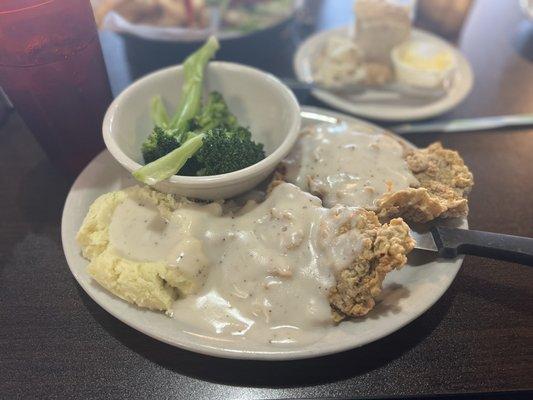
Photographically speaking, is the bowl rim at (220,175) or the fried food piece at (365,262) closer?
the fried food piece at (365,262)

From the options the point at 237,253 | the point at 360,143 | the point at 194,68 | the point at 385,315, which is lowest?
the point at 385,315

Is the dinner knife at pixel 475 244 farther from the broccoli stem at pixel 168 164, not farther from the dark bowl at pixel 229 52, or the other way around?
the dark bowl at pixel 229 52

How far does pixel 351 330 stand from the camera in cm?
128

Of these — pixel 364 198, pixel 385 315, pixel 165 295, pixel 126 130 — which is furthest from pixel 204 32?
pixel 385 315

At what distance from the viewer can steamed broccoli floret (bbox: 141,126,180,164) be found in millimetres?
1510

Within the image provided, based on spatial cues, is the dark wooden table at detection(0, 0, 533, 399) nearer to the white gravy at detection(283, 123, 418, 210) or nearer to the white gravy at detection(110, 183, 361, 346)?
the white gravy at detection(110, 183, 361, 346)

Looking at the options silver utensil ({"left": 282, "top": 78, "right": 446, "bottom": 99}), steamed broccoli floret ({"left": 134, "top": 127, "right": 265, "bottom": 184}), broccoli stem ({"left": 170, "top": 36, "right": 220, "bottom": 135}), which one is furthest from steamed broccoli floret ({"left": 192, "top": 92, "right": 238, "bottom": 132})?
silver utensil ({"left": 282, "top": 78, "right": 446, "bottom": 99})

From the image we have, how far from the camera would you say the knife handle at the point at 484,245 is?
1.34 meters

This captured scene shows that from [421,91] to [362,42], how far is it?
51 centimetres

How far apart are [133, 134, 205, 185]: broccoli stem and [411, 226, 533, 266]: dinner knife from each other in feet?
2.69

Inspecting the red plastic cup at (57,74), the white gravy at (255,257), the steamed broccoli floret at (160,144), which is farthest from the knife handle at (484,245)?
the red plastic cup at (57,74)

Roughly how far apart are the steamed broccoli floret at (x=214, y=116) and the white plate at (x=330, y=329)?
57cm

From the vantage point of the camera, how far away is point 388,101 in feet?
8.22

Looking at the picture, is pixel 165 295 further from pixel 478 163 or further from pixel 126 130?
pixel 478 163
